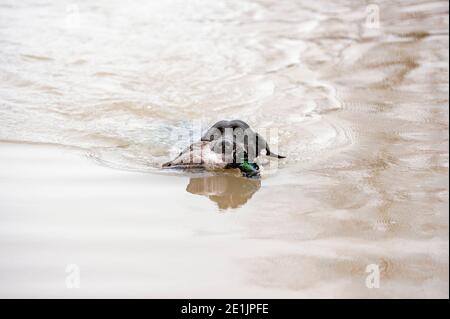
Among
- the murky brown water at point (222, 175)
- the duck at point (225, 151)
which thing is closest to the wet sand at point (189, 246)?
the murky brown water at point (222, 175)

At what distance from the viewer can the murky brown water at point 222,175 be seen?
334 cm

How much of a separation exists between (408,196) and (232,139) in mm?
1233

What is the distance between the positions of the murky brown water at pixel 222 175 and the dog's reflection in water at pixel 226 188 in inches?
0.7

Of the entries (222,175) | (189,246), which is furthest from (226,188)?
(189,246)

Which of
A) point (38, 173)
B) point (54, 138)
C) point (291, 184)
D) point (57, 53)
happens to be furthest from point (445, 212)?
point (57, 53)

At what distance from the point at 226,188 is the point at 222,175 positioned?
0.17 metres

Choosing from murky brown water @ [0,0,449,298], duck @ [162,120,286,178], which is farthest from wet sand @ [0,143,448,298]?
duck @ [162,120,286,178]

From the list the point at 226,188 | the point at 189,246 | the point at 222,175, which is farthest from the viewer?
the point at 222,175

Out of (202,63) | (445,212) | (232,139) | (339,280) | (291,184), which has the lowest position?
(339,280)

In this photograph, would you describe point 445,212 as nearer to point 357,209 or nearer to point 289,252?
point 357,209

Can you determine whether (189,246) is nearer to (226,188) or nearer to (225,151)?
(226,188)

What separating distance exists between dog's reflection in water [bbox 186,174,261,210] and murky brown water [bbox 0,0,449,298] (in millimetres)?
17

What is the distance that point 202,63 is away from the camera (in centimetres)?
750

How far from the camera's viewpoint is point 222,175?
451 cm
